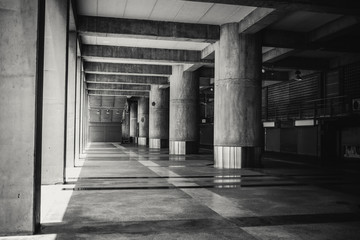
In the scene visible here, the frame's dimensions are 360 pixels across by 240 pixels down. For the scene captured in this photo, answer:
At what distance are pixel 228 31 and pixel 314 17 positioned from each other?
10.7 ft

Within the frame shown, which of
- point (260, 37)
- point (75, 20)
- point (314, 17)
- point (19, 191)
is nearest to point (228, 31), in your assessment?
point (260, 37)

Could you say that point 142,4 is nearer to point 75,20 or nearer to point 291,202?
point 75,20

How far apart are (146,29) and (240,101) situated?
4734 millimetres

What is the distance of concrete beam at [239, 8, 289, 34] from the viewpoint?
11.7 metres

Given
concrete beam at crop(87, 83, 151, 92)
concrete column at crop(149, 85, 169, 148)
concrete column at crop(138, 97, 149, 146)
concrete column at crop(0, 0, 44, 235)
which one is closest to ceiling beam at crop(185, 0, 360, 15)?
concrete column at crop(0, 0, 44, 235)

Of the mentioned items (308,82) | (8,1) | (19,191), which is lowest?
(19,191)

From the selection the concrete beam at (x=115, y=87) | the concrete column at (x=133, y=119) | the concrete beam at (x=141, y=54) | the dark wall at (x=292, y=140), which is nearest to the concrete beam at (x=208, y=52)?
the concrete beam at (x=141, y=54)

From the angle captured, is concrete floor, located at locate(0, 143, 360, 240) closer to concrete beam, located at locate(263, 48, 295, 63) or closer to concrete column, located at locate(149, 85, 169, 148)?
concrete beam, located at locate(263, 48, 295, 63)

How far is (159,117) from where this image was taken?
32094 mm

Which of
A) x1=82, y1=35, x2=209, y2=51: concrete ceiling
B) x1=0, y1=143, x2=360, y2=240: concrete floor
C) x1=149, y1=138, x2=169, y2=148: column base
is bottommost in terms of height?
x1=0, y1=143, x2=360, y2=240: concrete floor

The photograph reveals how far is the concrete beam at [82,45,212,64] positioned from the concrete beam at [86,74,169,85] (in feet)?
30.0

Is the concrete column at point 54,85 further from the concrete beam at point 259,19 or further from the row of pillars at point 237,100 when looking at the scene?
the row of pillars at point 237,100

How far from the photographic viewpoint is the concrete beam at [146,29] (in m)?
14.3

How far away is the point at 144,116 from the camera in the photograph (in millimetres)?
40344
